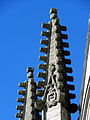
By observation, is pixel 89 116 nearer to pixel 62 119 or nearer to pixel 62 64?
pixel 62 119

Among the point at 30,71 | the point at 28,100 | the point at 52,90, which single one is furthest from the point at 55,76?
the point at 30,71

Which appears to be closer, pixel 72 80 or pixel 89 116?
pixel 89 116

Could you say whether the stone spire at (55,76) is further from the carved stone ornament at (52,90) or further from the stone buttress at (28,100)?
the stone buttress at (28,100)

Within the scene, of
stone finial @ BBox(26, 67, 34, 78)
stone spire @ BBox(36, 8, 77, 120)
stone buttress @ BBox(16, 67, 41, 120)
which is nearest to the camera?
stone spire @ BBox(36, 8, 77, 120)

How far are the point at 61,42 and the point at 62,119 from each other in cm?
503

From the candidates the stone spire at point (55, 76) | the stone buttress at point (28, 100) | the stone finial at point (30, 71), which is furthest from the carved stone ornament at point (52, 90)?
the stone finial at point (30, 71)

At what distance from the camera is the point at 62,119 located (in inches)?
714

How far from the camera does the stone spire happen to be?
62.0 ft

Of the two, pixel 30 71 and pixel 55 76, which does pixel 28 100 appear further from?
pixel 55 76

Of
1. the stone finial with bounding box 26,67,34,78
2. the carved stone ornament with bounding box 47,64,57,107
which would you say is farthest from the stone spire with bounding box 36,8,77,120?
the stone finial with bounding box 26,67,34,78

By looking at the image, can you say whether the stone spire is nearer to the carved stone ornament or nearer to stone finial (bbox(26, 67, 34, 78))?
the carved stone ornament

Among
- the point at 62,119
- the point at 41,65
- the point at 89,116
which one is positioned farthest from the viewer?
the point at 41,65

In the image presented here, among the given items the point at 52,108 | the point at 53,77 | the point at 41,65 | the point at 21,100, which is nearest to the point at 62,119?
the point at 52,108

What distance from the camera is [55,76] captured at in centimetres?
2005
